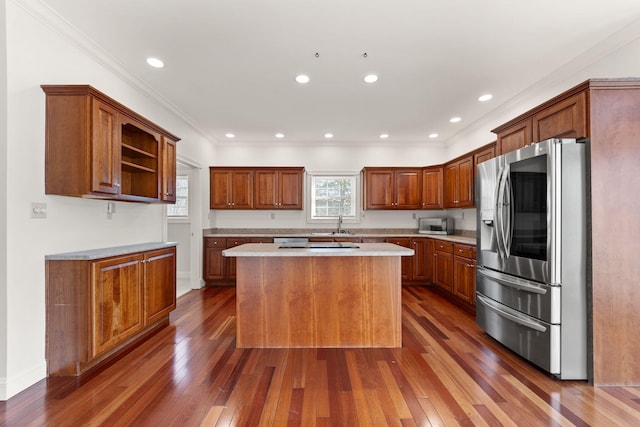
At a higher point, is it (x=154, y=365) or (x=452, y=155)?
(x=452, y=155)

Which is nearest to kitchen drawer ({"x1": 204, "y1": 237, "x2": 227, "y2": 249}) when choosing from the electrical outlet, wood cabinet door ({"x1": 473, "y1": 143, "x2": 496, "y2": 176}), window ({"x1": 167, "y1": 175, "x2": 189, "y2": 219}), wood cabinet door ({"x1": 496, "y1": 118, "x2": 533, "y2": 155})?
window ({"x1": 167, "y1": 175, "x2": 189, "y2": 219})

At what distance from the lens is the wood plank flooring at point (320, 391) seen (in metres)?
1.86

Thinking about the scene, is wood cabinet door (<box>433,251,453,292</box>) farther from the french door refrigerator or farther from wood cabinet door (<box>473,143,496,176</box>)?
the french door refrigerator

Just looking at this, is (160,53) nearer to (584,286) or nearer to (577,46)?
(577,46)

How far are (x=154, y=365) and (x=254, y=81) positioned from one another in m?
2.99

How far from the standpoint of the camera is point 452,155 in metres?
5.92

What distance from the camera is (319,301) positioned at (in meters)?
2.93

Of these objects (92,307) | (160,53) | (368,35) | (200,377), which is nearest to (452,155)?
(368,35)

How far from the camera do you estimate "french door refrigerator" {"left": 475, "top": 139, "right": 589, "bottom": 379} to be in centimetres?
228

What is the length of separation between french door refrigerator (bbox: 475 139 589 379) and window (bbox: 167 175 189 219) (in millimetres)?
5292

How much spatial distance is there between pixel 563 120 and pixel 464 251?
2.13 metres

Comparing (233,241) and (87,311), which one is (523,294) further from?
(233,241)

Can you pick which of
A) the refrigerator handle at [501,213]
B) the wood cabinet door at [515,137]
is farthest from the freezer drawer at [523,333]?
the wood cabinet door at [515,137]

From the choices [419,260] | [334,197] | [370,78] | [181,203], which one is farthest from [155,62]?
[419,260]
